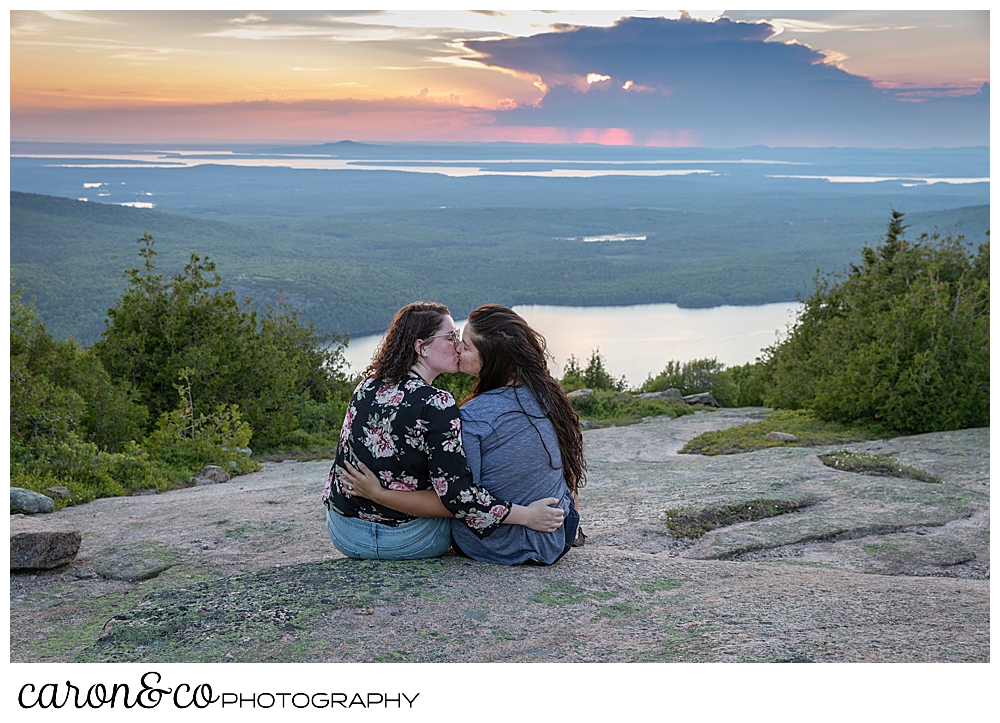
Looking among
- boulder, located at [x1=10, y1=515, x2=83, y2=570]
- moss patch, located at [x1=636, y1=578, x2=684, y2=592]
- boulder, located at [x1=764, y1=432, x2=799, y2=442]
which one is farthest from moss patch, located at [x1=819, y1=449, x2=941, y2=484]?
boulder, located at [x1=10, y1=515, x2=83, y2=570]

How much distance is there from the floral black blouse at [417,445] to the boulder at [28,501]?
14.3 ft

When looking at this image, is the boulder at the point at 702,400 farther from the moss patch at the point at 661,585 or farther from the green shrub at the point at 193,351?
the moss patch at the point at 661,585

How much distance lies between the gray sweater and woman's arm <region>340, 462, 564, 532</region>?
0.08 meters

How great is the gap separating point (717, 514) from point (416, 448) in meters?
2.88

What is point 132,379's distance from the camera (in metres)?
13.9

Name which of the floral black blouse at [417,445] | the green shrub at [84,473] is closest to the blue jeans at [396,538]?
the floral black blouse at [417,445]

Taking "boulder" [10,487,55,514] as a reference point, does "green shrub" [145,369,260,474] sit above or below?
below

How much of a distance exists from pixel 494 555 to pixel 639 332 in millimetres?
66701

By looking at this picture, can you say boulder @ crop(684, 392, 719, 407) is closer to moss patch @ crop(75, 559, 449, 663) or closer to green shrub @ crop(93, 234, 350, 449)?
green shrub @ crop(93, 234, 350, 449)

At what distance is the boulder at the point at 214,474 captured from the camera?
9.88m

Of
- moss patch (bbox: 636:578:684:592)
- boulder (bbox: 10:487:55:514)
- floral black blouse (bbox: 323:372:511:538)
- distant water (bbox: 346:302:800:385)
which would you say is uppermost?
floral black blouse (bbox: 323:372:511:538)

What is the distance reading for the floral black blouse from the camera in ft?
12.5

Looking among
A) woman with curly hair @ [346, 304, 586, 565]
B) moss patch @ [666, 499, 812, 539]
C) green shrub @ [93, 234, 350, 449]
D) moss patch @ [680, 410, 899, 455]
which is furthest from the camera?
green shrub @ [93, 234, 350, 449]

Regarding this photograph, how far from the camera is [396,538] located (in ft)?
13.8
